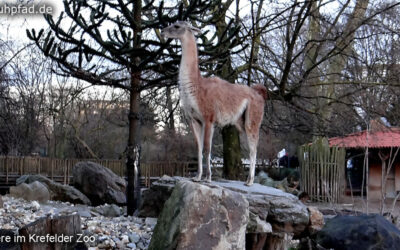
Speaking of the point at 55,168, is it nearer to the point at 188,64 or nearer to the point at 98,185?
the point at 98,185

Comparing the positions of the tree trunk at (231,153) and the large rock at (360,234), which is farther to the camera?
the tree trunk at (231,153)

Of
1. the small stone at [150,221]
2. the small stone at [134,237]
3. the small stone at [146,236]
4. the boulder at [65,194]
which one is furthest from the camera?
the boulder at [65,194]

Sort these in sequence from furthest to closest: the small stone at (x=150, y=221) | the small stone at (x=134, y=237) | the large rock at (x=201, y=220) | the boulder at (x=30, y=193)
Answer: the boulder at (x=30, y=193)
the small stone at (x=150, y=221)
the small stone at (x=134, y=237)
the large rock at (x=201, y=220)

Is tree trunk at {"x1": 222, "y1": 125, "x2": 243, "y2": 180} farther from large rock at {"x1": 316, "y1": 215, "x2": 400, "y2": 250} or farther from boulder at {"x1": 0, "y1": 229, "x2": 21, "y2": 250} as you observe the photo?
boulder at {"x1": 0, "y1": 229, "x2": 21, "y2": 250}

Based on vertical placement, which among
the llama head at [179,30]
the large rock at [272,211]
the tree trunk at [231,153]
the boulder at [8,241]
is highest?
the llama head at [179,30]

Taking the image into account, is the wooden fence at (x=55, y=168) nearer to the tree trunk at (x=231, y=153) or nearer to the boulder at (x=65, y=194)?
Result: the boulder at (x=65, y=194)

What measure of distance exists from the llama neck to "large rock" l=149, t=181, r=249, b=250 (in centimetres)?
148

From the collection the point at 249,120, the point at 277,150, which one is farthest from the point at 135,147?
the point at 277,150

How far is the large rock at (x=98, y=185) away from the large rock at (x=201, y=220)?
9.09 meters

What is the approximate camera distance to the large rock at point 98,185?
14.4 m

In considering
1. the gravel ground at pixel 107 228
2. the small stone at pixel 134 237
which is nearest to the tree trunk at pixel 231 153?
the gravel ground at pixel 107 228

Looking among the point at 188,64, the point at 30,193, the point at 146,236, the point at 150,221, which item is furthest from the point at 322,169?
the point at 188,64

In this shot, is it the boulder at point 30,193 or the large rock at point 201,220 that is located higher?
the large rock at point 201,220

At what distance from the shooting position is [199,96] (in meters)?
6.21
